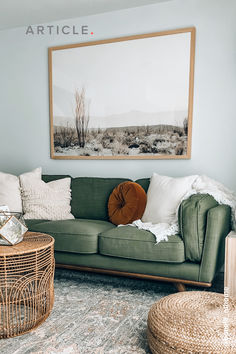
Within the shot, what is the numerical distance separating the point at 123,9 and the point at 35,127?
1.64 meters

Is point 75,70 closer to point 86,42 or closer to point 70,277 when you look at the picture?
point 86,42

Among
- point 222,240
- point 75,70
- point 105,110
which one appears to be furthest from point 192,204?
point 75,70

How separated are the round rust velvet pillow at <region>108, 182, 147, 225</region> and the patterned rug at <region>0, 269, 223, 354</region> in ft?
1.74

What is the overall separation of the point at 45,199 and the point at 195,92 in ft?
5.85

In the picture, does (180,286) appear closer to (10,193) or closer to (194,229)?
(194,229)

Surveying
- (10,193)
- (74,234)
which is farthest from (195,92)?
(10,193)

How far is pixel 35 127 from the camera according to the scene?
401 centimetres

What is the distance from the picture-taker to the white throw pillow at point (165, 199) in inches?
109

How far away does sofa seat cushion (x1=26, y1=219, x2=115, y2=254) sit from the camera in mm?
2609

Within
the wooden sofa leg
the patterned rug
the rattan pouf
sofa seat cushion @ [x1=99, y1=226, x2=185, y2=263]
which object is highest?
sofa seat cushion @ [x1=99, y1=226, x2=185, y2=263]

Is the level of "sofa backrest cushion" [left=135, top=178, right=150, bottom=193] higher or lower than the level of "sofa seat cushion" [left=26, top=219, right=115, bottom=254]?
higher

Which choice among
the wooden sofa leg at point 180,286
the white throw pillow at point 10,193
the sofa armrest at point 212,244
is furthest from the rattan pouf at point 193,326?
the white throw pillow at point 10,193

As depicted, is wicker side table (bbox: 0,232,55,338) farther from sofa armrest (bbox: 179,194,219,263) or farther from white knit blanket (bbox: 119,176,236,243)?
sofa armrest (bbox: 179,194,219,263)

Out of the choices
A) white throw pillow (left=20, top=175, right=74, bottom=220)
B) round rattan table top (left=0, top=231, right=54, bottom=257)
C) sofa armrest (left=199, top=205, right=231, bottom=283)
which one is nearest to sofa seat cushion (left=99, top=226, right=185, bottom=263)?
sofa armrest (left=199, top=205, right=231, bottom=283)
